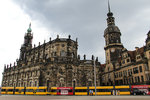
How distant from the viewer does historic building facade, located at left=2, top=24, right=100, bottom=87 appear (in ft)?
149

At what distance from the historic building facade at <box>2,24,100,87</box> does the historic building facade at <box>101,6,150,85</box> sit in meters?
5.62

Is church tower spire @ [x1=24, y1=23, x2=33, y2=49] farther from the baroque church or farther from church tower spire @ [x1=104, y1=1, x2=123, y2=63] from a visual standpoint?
church tower spire @ [x1=104, y1=1, x2=123, y2=63]

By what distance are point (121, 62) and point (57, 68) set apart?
2247cm

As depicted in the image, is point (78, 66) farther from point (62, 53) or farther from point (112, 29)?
point (112, 29)

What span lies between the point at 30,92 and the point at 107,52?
33.5m

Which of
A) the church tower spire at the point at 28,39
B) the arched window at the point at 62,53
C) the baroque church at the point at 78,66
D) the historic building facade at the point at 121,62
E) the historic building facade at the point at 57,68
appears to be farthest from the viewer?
the church tower spire at the point at 28,39

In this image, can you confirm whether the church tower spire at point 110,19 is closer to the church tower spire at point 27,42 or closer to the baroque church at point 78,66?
the baroque church at point 78,66

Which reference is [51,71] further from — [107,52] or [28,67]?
[107,52]

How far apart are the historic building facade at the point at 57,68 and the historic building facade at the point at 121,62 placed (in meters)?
5.62

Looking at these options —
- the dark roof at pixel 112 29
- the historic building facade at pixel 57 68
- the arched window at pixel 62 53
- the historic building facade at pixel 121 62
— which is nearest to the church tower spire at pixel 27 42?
the historic building facade at pixel 57 68

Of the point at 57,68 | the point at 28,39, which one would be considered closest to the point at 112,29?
the point at 57,68

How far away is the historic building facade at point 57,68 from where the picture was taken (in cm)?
4547

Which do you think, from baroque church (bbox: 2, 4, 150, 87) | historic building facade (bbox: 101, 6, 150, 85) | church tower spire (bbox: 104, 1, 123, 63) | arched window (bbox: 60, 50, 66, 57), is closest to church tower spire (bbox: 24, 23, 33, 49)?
baroque church (bbox: 2, 4, 150, 87)

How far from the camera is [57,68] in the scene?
151 ft
